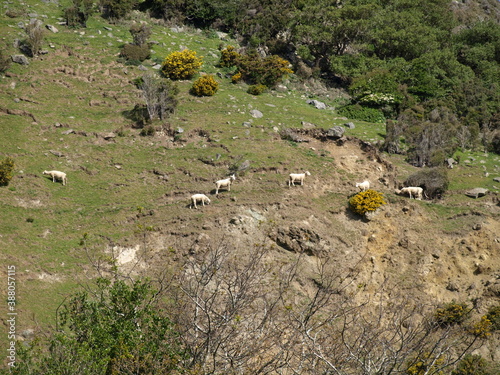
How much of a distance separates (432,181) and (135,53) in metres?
27.7

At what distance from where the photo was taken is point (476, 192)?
1155 inches

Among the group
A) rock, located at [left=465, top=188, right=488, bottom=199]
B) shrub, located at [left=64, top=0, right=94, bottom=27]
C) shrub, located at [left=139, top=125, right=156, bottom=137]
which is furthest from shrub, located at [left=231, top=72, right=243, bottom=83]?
rock, located at [left=465, top=188, right=488, bottom=199]

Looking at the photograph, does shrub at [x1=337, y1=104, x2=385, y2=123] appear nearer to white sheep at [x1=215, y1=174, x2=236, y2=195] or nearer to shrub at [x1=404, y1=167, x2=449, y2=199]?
shrub at [x1=404, y1=167, x2=449, y2=199]

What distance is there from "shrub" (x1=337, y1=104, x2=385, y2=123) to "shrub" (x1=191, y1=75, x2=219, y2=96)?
1186cm

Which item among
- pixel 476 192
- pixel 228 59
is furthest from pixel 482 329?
pixel 228 59

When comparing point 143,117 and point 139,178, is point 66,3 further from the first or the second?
point 139,178

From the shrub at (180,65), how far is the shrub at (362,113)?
46.0 feet

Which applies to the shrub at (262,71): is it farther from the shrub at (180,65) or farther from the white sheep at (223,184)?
the white sheep at (223,184)

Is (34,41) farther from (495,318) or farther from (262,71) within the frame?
(495,318)

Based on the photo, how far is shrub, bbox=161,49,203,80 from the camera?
38.6 m

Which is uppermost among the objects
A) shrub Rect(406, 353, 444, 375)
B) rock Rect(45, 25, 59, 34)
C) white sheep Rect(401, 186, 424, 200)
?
shrub Rect(406, 353, 444, 375)

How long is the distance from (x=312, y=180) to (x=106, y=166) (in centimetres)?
1363

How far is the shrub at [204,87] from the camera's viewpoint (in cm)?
3691

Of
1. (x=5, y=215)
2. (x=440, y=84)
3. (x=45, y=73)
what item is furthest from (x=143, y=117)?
(x=440, y=84)
